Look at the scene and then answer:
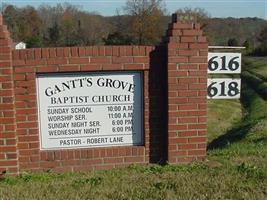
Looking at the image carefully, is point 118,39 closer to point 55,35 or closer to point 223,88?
point 55,35

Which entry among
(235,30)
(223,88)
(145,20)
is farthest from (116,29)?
(223,88)

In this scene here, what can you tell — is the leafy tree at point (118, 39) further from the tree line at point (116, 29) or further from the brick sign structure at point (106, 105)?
the brick sign structure at point (106, 105)

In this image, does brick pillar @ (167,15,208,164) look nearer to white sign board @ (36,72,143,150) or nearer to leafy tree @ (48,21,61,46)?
white sign board @ (36,72,143,150)

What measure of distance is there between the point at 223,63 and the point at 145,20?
6564cm

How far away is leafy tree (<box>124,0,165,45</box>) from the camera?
230ft

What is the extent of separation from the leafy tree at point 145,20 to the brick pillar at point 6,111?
6119 centimetres

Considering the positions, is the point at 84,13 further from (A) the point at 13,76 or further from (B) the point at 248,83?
(A) the point at 13,76

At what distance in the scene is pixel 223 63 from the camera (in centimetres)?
732

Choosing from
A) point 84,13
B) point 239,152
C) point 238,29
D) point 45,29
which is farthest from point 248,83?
point 84,13

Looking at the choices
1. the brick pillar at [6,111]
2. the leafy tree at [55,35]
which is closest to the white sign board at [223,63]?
the brick pillar at [6,111]

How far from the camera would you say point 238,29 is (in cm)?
9356

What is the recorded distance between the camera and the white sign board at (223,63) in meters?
7.29

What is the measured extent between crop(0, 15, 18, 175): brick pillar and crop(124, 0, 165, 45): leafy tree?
61.2m

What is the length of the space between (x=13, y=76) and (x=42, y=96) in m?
0.45
